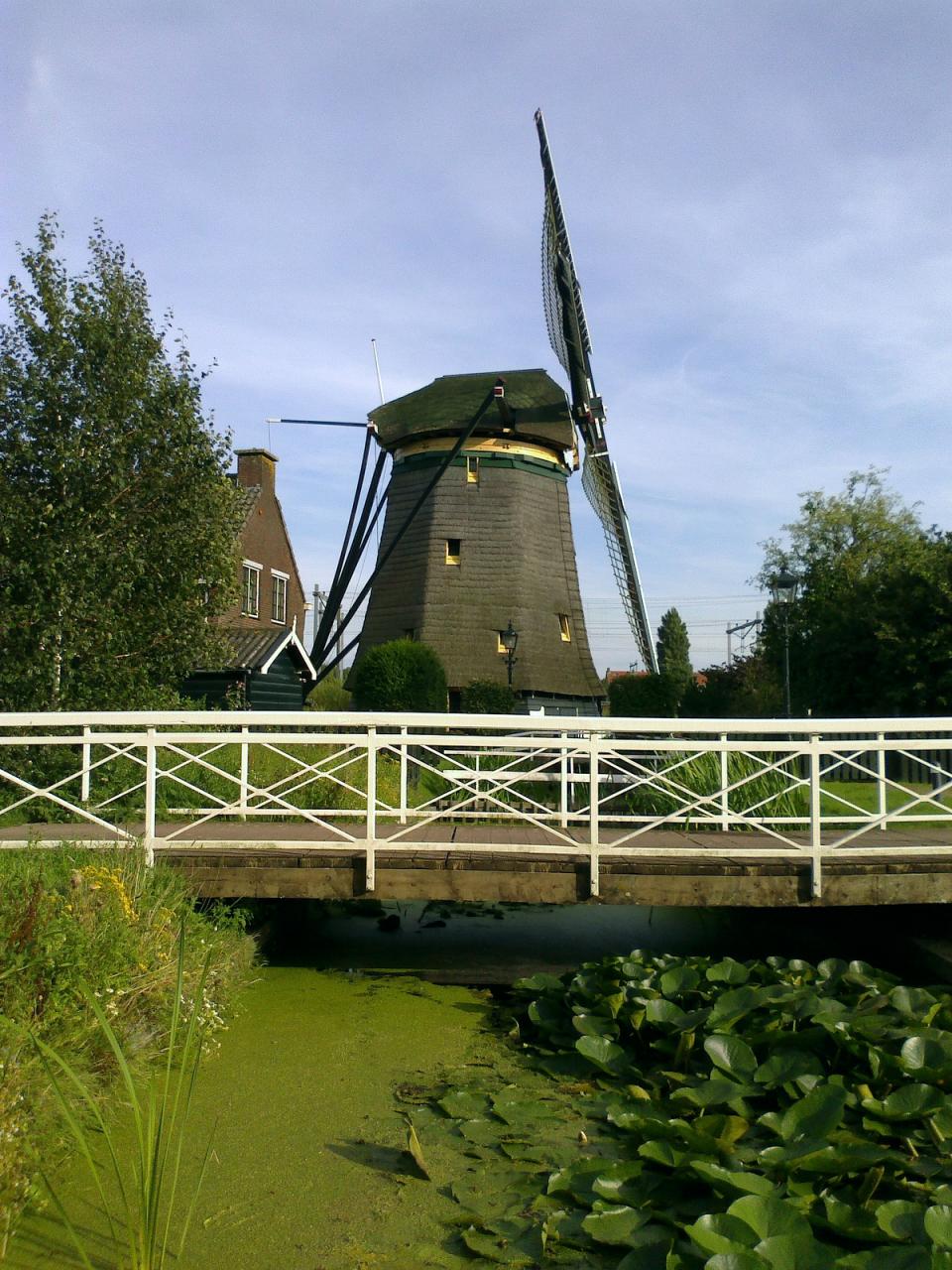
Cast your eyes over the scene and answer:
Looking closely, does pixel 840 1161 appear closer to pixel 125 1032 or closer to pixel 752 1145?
pixel 752 1145

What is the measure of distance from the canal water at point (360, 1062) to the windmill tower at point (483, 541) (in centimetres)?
1365

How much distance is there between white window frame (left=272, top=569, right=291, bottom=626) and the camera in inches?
1051

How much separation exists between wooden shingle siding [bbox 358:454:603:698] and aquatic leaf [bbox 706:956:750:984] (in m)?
17.3

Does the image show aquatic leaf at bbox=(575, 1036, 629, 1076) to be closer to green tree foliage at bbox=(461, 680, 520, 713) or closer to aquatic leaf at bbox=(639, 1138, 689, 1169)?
aquatic leaf at bbox=(639, 1138, 689, 1169)

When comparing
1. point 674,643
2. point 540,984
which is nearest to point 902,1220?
point 540,984

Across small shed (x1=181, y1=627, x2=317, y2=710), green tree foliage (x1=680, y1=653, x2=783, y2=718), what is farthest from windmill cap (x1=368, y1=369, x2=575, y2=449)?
green tree foliage (x1=680, y1=653, x2=783, y2=718)

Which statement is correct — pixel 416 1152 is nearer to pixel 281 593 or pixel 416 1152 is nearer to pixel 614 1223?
pixel 614 1223

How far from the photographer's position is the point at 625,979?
6.54 m

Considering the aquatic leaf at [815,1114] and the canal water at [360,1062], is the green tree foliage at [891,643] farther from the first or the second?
the aquatic leaf at [815,1114]

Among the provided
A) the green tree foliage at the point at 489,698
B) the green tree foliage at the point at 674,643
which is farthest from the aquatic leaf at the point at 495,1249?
the green tree foliage at the point at 674,643

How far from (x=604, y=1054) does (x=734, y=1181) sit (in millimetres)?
1890

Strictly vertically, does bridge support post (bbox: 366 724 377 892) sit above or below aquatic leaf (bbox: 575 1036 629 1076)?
above

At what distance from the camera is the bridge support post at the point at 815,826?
7331 mm

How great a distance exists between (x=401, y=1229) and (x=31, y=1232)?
51.9 inches
